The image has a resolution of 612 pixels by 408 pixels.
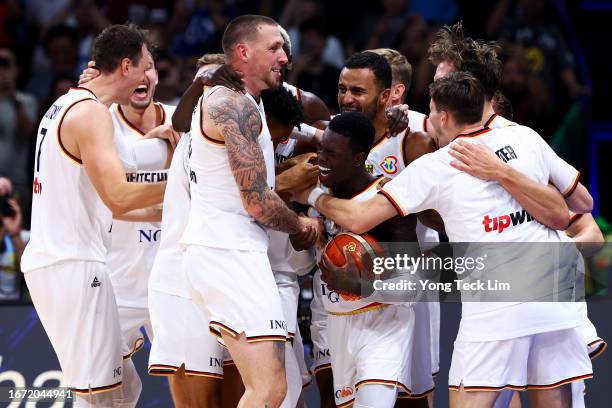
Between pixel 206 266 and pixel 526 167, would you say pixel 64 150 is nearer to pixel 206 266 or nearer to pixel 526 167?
pixel 206 266

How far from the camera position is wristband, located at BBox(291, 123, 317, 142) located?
20.4 feet

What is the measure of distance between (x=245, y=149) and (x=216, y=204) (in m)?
0.37

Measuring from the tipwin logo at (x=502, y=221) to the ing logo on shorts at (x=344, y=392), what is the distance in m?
1.32

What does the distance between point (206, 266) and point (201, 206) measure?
1.07 ft

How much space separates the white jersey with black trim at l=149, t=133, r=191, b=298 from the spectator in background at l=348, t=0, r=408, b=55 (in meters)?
5.60

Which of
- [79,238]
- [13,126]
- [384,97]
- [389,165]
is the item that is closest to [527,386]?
[389,165]

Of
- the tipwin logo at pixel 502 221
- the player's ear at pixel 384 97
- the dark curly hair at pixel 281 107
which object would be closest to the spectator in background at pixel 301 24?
the player's ear at pixel 384 97

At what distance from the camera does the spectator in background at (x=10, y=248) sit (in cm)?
739

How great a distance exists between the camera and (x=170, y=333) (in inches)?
227

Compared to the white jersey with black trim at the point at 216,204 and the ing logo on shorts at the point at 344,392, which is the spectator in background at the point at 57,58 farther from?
the ing logo on shorts at the point at 344,392

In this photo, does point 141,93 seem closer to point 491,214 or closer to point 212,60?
point 212,60

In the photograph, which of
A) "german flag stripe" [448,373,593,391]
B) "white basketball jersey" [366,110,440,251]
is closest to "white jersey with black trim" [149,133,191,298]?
"white basketball jersey" [366,110,440,251]

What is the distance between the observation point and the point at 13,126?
33.9ft

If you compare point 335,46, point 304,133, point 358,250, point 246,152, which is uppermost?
point 335,46
